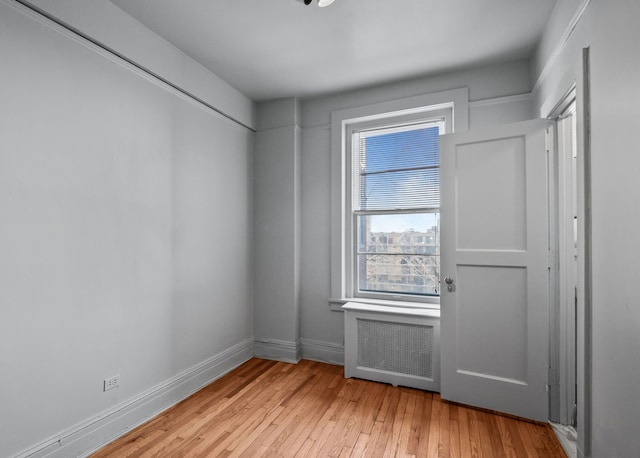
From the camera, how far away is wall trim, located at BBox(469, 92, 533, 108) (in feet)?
8.75

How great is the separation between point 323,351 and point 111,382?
1.90 m

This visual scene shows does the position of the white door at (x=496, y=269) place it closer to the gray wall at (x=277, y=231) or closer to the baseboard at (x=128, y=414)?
the gray wall at (x=277, y=231)

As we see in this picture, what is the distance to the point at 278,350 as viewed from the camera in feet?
11.1

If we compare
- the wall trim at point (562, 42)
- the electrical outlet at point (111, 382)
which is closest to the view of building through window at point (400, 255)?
the wall trim at point (562, 42)

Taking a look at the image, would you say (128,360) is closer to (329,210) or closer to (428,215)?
(329,210)

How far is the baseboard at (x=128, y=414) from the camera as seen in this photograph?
1.78 m

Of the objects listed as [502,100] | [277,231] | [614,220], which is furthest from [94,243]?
[502,100]

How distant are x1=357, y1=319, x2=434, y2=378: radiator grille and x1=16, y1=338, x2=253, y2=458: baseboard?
4.39 ft

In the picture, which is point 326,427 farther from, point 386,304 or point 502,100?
point 502,100

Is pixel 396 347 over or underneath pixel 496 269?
underneath

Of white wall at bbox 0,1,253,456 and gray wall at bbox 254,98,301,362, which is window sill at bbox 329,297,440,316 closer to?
gray wall at bbox 254,98,301,362

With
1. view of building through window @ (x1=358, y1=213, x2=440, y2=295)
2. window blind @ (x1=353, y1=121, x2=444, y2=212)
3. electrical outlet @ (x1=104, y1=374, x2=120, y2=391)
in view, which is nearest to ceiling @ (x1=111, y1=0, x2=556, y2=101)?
window blind @ (x1=353, y1=121, x2=444, y2=212)

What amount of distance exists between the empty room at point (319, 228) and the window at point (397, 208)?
0.02 metres

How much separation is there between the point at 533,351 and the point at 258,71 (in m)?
3.12
